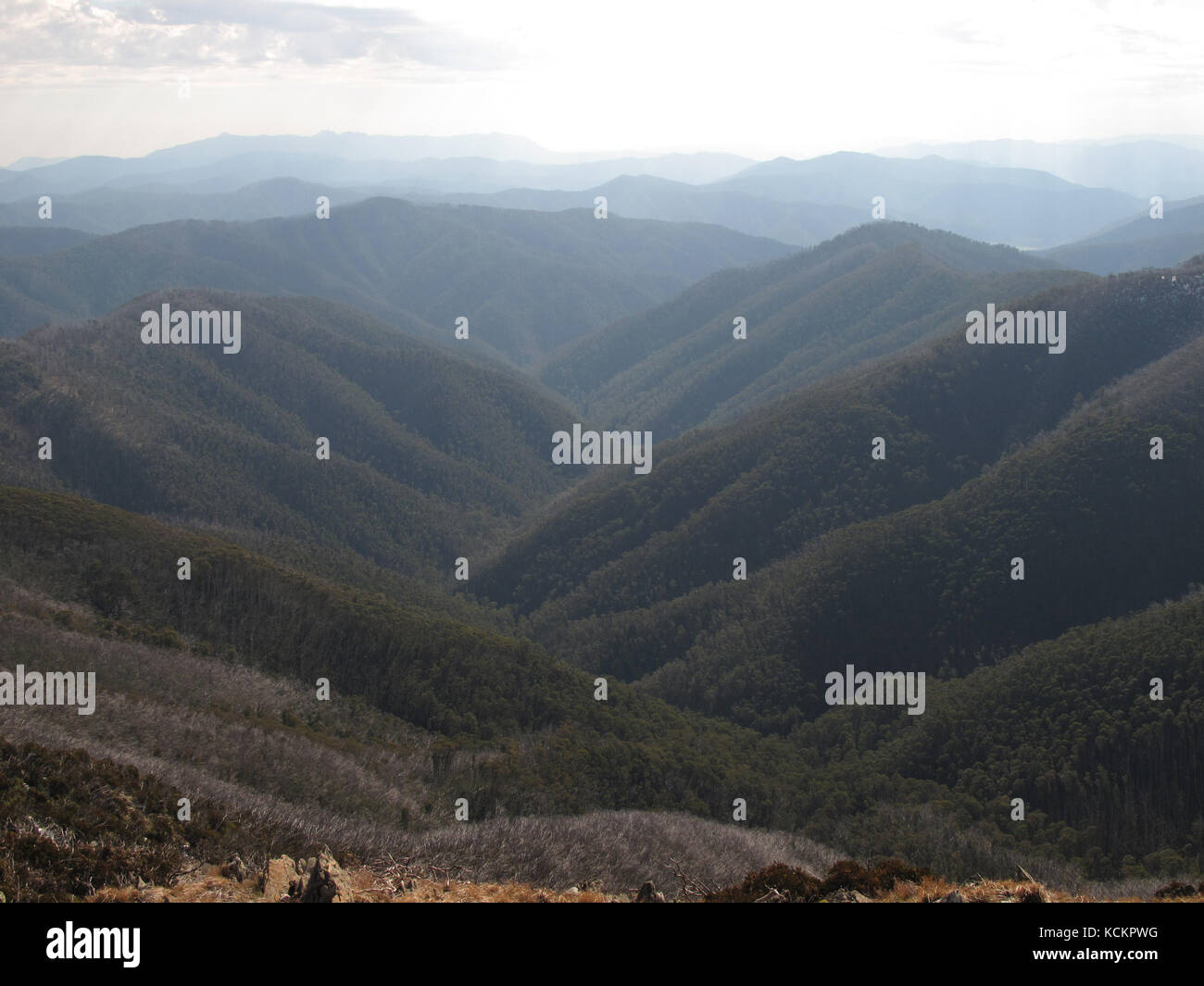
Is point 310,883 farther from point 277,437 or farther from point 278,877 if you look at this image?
point 277,437

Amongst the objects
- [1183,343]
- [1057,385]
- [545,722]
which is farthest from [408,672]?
[1183,343]

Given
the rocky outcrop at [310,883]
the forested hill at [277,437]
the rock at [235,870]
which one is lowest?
the rock at [235,870]

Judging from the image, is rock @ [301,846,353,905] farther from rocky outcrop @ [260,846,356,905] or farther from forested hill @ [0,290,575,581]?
forested hill @ [0,290,575,581]

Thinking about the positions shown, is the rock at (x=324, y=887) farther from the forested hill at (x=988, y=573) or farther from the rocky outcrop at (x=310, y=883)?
the forested hill at (x=988, y=573)

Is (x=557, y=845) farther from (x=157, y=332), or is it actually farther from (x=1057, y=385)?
(x=157, y=332)

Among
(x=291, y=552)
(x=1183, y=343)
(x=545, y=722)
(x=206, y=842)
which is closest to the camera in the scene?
(x=206, y=842)

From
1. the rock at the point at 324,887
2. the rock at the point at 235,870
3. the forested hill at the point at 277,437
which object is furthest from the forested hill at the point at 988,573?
the rock at the point at 324,887
